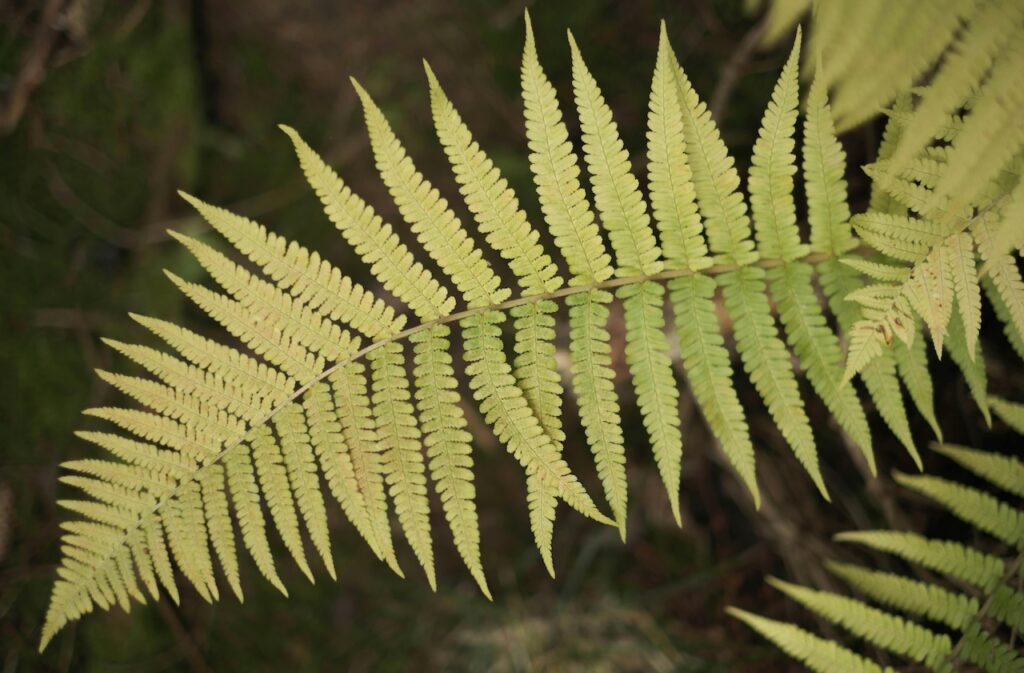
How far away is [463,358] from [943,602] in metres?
1.65

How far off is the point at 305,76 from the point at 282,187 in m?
0.63

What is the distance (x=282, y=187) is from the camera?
3.68 meters

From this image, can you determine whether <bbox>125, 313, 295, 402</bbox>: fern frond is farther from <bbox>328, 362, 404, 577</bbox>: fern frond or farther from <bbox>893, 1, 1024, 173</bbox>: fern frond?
<bbox>893, 1, 1024, 173</bbox>: fern frond

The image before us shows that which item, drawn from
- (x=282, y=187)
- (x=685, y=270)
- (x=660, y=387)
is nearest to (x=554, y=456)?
(x=660, y=387)

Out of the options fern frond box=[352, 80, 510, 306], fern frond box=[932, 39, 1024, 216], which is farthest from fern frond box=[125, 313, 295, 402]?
fern frond box=[932, 39, 1024, 216]

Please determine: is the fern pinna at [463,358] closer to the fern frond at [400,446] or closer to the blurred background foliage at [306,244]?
the fern frond at [400,446]

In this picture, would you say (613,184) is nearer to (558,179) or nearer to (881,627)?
(558,179)

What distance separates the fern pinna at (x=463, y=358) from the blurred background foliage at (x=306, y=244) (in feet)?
4.07

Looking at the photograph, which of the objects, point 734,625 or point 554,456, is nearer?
point 554,456

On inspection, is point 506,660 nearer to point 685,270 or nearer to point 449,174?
point 685,270

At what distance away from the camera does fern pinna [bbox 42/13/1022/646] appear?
6.00 feet

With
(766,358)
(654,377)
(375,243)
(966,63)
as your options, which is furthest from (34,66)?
(966,63)

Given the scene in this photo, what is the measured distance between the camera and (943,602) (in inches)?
84.0

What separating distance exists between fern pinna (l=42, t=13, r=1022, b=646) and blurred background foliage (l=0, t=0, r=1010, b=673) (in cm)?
124
